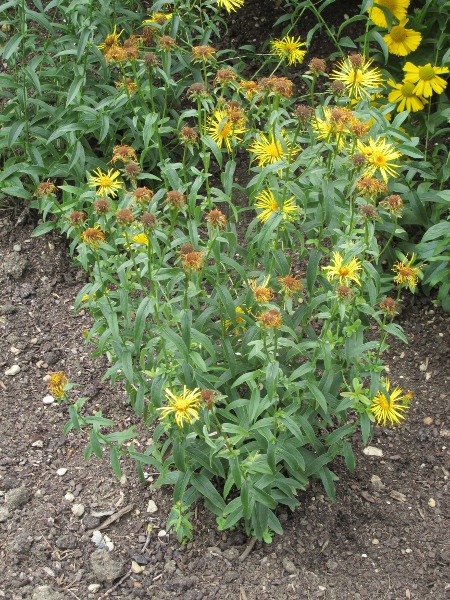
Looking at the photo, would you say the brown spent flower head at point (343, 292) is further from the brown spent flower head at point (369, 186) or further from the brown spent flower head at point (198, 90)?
the brown spent flower head at point (198, 90)

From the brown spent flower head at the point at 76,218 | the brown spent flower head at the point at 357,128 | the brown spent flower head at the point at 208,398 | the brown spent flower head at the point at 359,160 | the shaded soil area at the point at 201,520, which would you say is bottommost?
the shaded soil area at the point at 201,520

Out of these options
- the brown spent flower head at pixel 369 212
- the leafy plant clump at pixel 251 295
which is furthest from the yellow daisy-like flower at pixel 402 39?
the brown spent flower head at pixel 369 212

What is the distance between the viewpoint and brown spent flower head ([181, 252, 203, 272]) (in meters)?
2.41

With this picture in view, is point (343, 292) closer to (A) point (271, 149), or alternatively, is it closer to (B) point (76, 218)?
(A) point (271, 149)

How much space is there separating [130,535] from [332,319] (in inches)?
46.4

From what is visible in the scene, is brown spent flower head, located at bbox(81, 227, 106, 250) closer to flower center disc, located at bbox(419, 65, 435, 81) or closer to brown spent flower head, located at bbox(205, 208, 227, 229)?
brown spent flower head, located at bbox(205, 208, 227, 229)

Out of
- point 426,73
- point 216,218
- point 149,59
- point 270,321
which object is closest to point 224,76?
point 149,59

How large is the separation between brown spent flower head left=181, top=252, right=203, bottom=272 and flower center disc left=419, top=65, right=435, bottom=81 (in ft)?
6.91

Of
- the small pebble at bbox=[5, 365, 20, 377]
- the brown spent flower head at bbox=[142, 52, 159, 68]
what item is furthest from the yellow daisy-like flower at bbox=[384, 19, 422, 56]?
the small pebble at bbox=[5, 365, 20, 377]

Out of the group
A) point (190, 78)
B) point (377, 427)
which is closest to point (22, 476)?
point (377, 427)

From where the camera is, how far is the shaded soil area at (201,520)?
300 cm

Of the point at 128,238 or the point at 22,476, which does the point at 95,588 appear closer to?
the point at 22,476

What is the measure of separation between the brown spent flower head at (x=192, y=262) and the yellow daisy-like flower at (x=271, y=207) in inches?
16.9

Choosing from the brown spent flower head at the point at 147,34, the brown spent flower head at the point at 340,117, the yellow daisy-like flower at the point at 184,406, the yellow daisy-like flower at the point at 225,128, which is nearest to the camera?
the yellow daisy-like flower at the point at 184,406
